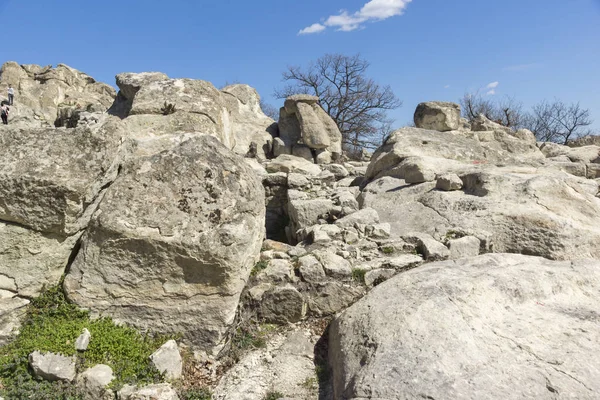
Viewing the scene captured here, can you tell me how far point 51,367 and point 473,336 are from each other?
273 centimetres

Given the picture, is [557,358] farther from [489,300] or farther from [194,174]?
[194,174]

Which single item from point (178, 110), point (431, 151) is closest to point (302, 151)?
point (431, 151)

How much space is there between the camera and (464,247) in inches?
173

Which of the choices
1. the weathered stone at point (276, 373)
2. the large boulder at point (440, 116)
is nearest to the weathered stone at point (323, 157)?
the large boulder at point (440, 116)

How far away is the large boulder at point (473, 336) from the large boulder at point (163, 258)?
989mm

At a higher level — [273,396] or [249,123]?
[249,123]

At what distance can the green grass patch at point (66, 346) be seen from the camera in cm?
275

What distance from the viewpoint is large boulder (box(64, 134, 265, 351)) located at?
325 cm

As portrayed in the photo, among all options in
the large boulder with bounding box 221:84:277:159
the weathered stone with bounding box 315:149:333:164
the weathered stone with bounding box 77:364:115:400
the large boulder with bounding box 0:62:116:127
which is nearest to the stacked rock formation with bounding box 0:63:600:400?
the weathered stone with bounding box 77:364:115:400

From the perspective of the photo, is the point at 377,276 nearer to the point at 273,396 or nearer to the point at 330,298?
the point at 330,298

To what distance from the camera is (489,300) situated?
2992 millimetres

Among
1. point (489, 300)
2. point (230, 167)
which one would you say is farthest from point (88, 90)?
point (489, 300)

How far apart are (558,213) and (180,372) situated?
4.38 m

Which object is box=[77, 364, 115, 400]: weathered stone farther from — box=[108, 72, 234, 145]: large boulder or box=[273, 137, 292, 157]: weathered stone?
box=[273, 137, 292, 157]: weathered stone
